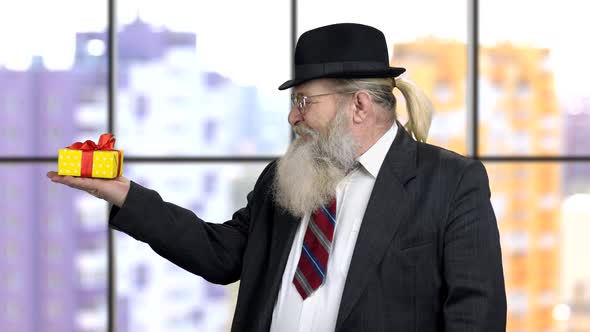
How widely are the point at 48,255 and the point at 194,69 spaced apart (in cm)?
91

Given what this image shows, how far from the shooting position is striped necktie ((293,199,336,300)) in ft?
5.73

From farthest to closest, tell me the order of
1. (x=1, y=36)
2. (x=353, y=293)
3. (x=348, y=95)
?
1. (x=1, y=36)
2. (x=348, y=95)
3. (x=353, y=293)

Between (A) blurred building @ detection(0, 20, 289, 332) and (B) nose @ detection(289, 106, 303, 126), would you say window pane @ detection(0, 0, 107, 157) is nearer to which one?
(A) blurred building @ detection(0, 20, 289, 332)

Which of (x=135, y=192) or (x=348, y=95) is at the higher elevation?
(x=348, y=95)

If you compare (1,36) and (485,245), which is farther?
(1,36)

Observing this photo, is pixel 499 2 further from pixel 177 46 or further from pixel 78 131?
pixel 78 131

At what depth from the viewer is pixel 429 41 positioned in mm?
3383

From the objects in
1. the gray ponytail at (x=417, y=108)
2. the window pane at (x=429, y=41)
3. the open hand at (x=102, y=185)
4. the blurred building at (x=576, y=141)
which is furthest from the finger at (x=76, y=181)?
the blurred building at (x=576, y=141)

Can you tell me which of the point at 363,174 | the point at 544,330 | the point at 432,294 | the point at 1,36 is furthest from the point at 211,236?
the point at 544,330

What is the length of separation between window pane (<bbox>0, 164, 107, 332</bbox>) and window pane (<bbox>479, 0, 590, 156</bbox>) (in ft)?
5.18

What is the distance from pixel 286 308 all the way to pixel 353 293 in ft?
0.57

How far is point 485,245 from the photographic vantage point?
1697 millimetres

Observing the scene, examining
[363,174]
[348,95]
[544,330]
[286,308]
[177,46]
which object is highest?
[177,46]

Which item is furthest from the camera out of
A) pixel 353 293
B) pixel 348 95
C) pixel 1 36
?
pixel 1 36
